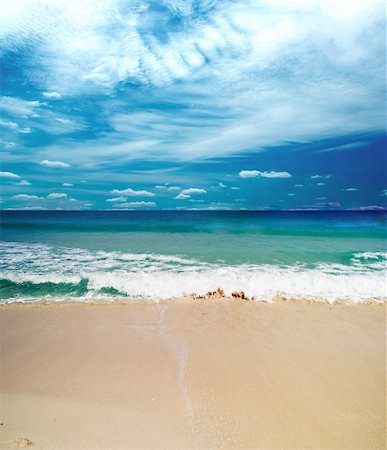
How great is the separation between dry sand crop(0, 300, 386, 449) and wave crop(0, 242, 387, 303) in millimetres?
1469

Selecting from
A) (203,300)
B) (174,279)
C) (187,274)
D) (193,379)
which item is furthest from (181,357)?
(187,274)

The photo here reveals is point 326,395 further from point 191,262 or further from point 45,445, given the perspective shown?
point 191,262

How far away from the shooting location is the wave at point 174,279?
8.48 meters

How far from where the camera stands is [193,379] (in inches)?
170

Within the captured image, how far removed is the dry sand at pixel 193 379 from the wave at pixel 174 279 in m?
1.47

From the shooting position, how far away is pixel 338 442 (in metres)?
3.23

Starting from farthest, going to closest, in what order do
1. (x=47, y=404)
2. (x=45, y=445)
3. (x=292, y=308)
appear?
(x=292, y=308) → (x=47, y=404) → (x=45, y=445)

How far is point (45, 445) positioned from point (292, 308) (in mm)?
5779

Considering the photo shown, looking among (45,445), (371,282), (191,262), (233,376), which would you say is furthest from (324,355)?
(191,262)

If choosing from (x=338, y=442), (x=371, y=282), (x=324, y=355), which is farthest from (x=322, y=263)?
(x=338, y=442)

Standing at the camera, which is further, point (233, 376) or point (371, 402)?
point (233, 376)

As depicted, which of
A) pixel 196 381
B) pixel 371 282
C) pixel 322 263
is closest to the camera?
pixel 196 381

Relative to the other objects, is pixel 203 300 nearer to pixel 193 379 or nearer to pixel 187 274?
pixel 187 274

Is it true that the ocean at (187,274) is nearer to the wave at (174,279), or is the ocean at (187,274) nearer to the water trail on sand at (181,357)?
the wave at (174,279)
